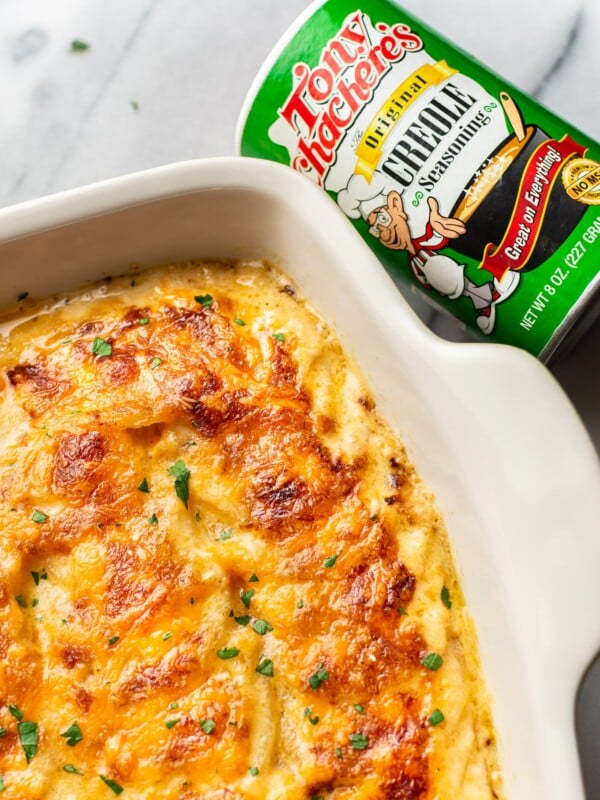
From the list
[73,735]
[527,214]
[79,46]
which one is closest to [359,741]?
[73,735]

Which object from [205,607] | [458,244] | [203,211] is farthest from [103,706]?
[458,244]

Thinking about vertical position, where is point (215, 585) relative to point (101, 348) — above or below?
below

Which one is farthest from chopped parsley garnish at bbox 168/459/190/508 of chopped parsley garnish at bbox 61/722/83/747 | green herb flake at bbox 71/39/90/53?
Result: green herb flake at bbox 71/39/90/53

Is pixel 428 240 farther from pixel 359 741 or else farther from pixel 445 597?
pixel 359 741

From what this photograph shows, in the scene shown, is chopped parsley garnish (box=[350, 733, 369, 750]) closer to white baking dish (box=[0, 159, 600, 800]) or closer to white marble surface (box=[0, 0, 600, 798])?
white baking dish (box=[0, 159, 600, 800])

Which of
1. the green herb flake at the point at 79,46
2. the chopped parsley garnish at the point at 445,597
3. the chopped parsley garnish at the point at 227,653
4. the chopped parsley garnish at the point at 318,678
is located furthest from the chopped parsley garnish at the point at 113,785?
the green herb flake at the point at 79,46

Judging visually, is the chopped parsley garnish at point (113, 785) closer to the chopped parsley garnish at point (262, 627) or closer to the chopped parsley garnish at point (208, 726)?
the chopped parsley garnish at point (208, 726)
